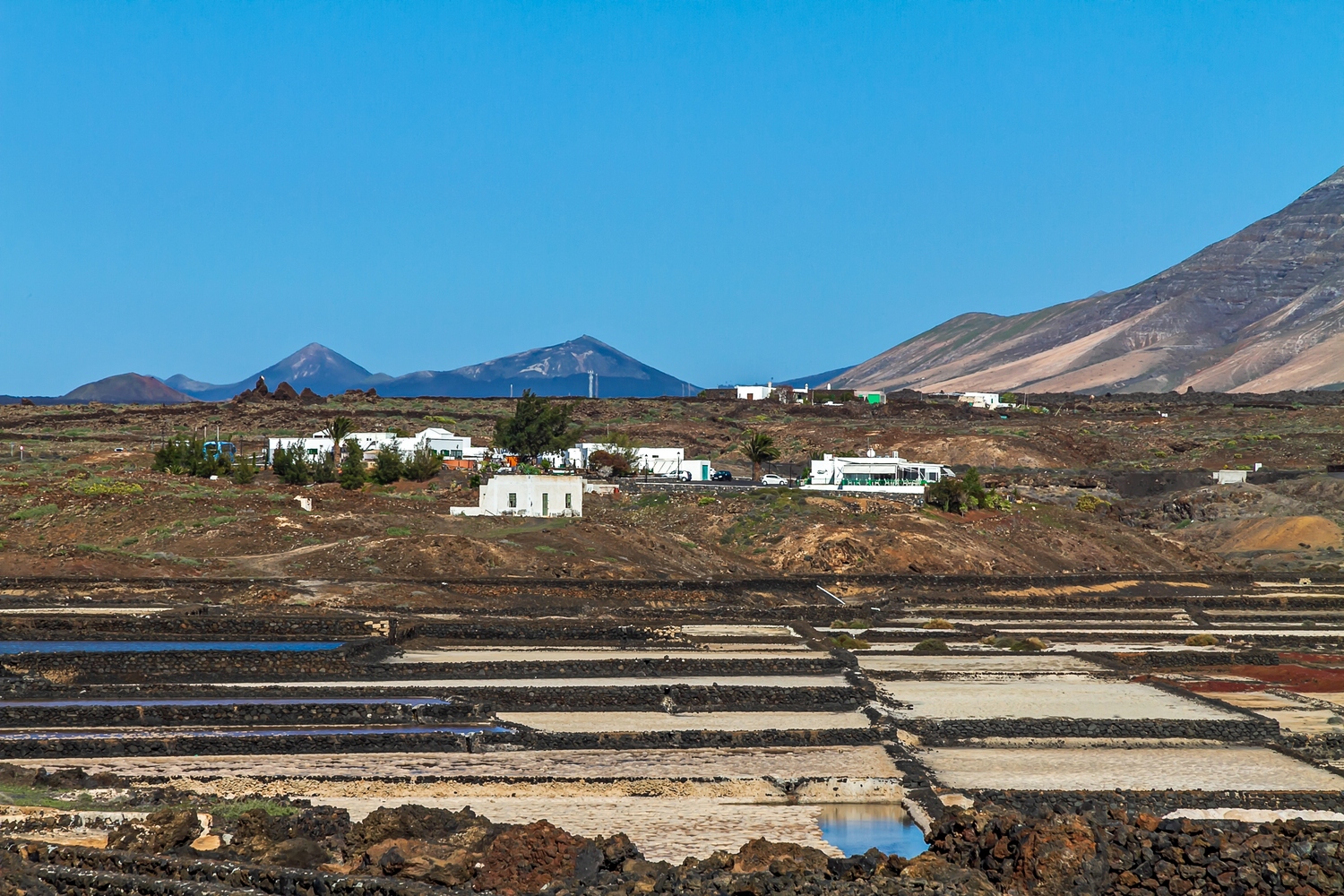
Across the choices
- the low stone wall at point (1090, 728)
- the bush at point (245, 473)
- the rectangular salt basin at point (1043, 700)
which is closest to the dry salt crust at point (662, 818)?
the low stone wall at point (1090, 728)

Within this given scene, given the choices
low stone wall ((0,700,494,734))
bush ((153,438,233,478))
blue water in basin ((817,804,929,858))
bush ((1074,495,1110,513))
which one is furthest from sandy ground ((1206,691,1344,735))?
bush ((153,438,233,478))

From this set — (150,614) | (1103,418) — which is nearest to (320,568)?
(150,614)

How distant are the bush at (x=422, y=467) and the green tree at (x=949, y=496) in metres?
22.3

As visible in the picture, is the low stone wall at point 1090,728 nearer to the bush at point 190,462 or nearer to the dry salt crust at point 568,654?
the dry salt crust at point 568,654

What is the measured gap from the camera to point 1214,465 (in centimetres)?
8612

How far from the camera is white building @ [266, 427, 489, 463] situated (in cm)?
7269

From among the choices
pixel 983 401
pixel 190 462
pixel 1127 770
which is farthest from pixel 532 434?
pixel 983 401

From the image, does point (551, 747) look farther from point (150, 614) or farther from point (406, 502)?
point (406, 502)

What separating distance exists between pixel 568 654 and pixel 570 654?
0.04 m

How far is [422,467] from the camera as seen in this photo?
63844 millimetres

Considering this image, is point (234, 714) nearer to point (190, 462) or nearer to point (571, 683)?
point (571, 683)

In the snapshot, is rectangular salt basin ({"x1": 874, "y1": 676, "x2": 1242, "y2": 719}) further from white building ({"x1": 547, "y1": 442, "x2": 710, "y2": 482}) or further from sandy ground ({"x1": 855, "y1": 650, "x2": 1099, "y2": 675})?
white building ({"x1": 547, "y1": 442, "x2": 710, "y2": 482})

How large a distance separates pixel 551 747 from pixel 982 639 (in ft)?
59.2

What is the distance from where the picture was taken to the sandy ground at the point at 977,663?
32938 millimetres
